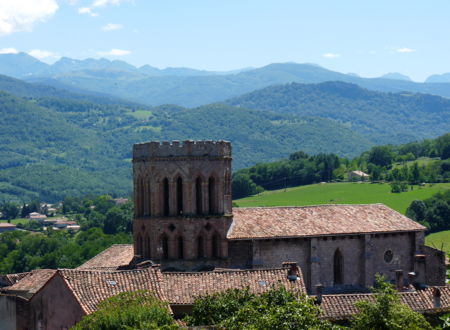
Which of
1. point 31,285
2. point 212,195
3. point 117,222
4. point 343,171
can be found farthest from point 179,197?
point 343,171

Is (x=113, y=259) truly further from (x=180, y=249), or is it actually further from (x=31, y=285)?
(x=31, y=285)

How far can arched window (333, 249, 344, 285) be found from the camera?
52.9 meters

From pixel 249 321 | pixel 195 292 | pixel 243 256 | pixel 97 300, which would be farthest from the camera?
pixel 243 256

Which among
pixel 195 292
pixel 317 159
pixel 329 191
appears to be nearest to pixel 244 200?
pixel 329 191

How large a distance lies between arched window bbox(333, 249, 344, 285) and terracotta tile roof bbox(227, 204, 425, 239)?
5.00 feet

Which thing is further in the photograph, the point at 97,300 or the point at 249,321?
the point at 97,300

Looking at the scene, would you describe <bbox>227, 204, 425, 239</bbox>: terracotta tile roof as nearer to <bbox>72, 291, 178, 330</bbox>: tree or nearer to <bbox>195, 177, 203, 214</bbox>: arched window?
<bbox>195, 177, 203, 214</bbox>: arched window

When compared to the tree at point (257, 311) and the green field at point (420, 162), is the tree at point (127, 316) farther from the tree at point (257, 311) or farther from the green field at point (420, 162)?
the green field at point (420, 162)

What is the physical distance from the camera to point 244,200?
13512 cm

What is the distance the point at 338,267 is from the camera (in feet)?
174

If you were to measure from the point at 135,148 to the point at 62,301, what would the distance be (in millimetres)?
17566

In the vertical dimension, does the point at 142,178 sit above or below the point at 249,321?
above

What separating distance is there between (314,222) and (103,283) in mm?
17883

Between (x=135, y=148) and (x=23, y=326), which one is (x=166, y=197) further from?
(x=23, y=326)
